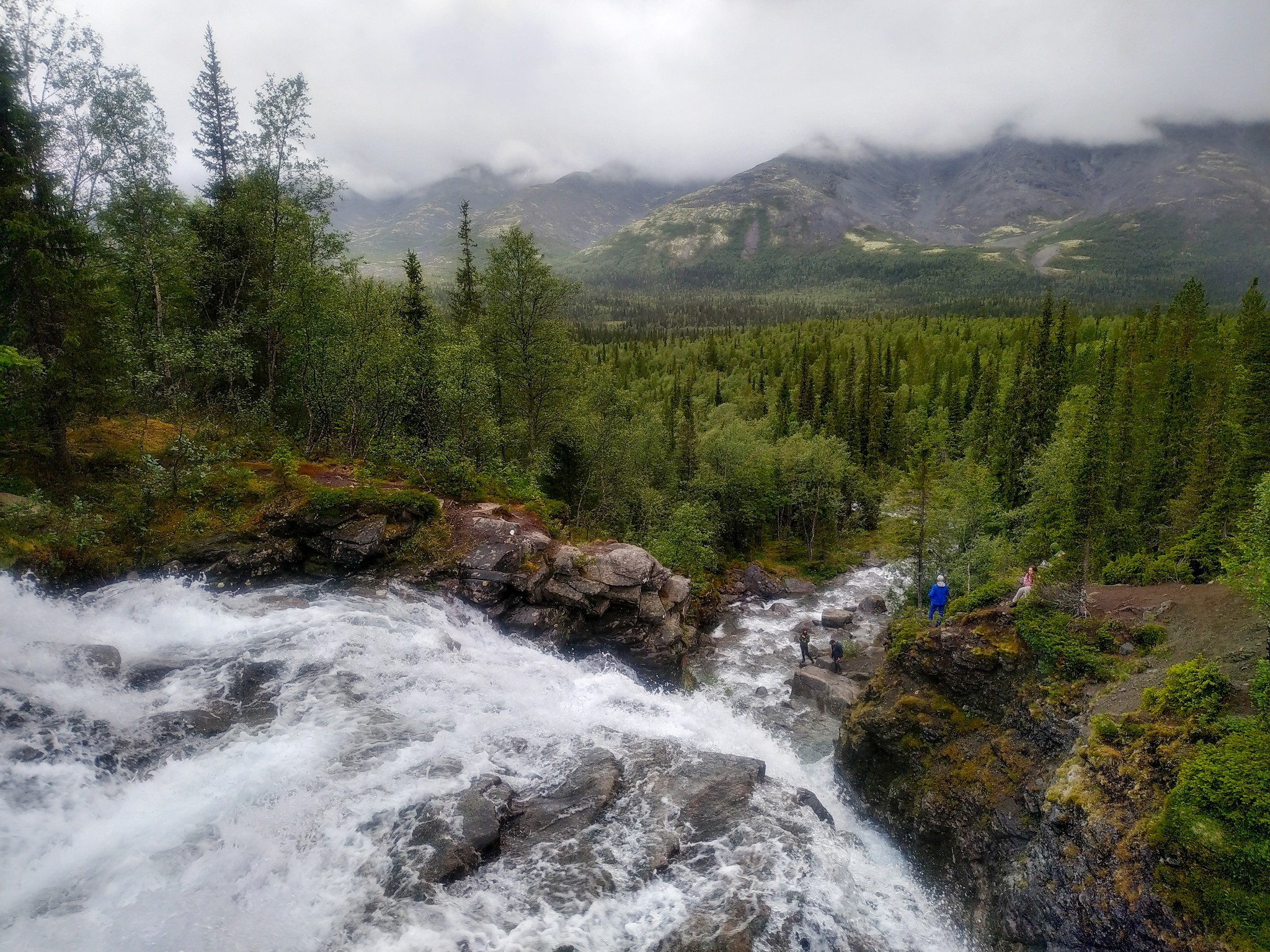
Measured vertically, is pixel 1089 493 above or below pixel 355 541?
above

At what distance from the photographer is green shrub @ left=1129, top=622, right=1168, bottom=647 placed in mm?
18047

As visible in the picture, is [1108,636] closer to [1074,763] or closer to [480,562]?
[1074,763]

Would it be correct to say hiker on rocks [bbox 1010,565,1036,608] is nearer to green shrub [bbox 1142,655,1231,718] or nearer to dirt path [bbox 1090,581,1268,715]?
dirt path [bbox 1090,581,1268,715]

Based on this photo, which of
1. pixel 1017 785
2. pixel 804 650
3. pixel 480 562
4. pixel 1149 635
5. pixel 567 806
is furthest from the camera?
pixel 804 650

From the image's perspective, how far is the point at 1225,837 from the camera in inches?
458

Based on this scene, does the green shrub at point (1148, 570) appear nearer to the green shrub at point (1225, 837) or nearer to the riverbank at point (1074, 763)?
the riverbank at point (1074, 763)

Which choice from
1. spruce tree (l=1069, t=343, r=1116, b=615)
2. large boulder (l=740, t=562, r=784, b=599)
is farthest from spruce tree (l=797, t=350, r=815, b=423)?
spruce tree (l=1069, t=343, r=1116, b=615)

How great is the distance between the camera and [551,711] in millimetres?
19453

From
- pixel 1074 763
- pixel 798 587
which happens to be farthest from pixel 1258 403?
pixel 798 587

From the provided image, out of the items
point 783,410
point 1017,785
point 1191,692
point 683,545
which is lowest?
point 683,545

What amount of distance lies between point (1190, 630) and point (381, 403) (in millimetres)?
36423

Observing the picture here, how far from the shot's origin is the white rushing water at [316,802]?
1077 centimetres

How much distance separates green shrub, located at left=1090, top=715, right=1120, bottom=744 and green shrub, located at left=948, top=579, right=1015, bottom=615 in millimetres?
7786

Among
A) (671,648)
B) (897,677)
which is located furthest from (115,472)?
(897,677)
